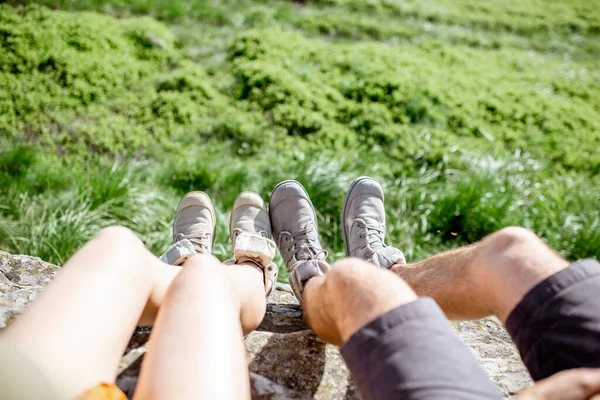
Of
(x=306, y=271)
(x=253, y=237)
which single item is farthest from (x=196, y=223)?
(x=306, y=271)

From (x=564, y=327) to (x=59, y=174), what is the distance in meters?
3.82

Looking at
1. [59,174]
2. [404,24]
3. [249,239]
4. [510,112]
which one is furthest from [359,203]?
[404,24]

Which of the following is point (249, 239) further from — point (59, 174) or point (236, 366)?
point (59, 174)

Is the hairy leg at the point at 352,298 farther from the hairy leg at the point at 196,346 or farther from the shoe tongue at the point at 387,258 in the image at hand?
the shoe tongue at the point at 387,258

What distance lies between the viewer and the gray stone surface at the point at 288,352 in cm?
180

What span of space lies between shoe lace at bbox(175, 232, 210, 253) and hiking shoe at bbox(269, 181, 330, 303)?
536 mm

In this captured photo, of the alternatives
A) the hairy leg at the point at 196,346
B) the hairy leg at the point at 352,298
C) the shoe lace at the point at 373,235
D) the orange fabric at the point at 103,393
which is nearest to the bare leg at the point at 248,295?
the hairy leg at the point at 196,346

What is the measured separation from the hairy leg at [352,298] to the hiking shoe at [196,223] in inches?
41.8

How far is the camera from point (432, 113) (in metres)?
5.41

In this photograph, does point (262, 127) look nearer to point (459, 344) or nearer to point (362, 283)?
point (362, 283)

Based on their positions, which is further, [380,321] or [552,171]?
[552,171]

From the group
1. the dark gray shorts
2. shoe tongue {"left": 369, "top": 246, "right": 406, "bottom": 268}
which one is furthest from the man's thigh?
shoe tongue {"left": 369, "top": 246, "right": 406, "bottom": 268}

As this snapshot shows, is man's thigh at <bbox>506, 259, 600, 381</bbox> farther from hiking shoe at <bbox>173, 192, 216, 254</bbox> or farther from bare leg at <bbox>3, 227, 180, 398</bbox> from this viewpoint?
hiking shoe at <bbox>173, 192, 216, 254</bbox>

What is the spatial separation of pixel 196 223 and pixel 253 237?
1.88 feet
